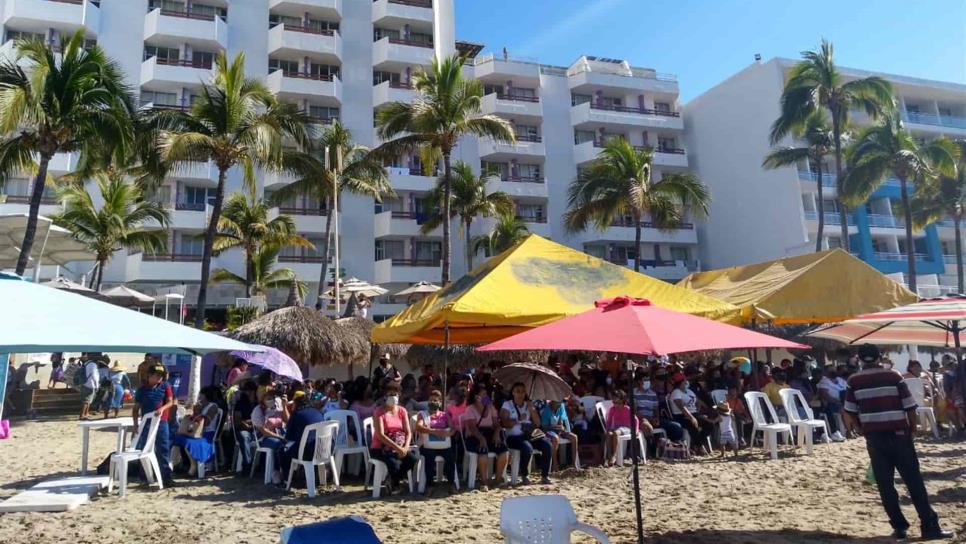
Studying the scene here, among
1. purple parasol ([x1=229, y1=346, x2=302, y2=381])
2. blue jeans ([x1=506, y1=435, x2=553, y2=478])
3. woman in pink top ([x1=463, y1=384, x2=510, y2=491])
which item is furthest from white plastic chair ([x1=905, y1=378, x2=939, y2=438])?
purple parasol ([x1=229, y1=346, x2=302, y2=381])

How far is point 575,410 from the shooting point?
10.3 m

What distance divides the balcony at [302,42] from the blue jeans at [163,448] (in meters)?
28.1

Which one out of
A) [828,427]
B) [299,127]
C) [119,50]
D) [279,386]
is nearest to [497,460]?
[279,386]

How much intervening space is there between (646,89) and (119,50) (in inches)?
1159

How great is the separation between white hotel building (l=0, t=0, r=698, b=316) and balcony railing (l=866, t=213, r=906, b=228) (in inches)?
414

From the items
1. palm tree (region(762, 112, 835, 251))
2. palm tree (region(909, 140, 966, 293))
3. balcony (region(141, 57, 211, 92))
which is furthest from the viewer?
palm tree (region(909, 140, 966, 293))

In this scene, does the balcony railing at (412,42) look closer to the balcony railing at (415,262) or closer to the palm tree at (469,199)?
the palm tree at (469,199)

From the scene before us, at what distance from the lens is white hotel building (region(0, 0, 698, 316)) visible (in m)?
30.2

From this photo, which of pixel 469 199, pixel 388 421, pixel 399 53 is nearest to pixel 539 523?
pixel 388 421

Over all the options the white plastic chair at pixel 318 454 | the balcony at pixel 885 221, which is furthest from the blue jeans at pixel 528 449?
the balcony at pixel 885 221

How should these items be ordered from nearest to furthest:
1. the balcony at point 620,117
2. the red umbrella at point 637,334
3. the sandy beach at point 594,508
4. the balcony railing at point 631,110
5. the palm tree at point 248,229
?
1. the red umbrella at point 637,334
2. the sandy beach at point 594,508
3. the palm tree at point 248,229
4. the balcony at point 620,117
5. the balcony railing at point 631,110

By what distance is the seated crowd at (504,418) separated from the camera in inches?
327

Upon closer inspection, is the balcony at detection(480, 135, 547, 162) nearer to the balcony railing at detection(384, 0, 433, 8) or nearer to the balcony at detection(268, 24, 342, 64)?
the balcony railing at detection(384, 0, 433, 8)

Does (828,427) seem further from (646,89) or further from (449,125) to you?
(646,89)
